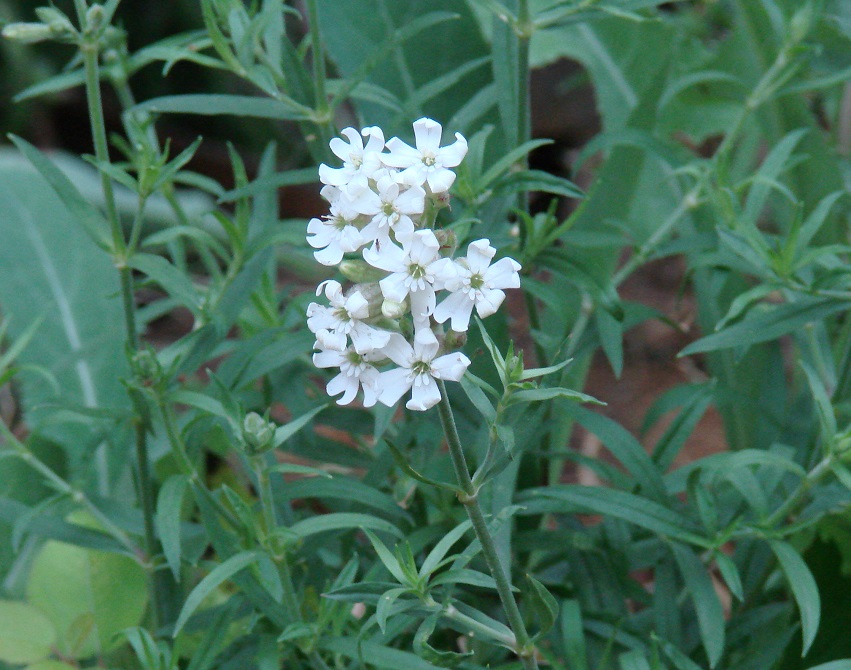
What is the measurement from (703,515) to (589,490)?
18 centimetres

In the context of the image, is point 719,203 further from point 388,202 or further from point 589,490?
point 388,202

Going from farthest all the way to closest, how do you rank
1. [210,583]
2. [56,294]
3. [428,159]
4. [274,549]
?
[56,294] → [274,549] → [210,583] → [428,159]

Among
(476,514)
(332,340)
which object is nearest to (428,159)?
(332,340)

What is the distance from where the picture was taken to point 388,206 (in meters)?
0.96

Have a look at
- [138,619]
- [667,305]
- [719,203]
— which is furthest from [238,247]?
[667,305]

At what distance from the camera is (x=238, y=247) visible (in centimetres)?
165

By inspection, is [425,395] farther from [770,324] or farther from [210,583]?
[770,324]

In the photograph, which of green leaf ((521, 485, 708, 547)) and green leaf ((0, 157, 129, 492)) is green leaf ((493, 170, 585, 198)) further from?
green leaf ((0, 157, 129, 492))

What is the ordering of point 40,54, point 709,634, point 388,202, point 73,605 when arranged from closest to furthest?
1. point 388,202
2. point 709,634
3. point 73,605
4. point 40,54

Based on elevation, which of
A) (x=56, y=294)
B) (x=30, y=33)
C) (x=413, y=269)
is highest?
(x=30, y=33)

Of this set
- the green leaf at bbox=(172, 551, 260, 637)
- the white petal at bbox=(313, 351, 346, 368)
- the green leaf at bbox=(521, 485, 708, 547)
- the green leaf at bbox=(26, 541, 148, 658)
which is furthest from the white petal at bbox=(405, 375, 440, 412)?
the green leaf at bbox=(26, 541, 148, 658)

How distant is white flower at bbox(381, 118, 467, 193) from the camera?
98 cm

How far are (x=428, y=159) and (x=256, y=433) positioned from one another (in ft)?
1.43

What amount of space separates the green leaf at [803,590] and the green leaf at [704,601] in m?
0.12
